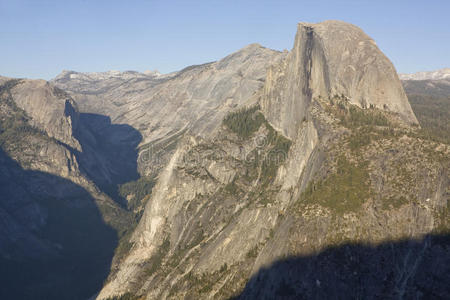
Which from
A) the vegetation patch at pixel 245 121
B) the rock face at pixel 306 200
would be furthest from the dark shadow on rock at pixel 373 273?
the vegetation patch at pixel 245 121

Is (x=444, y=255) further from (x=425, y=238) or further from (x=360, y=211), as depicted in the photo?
(x=360, y=211)

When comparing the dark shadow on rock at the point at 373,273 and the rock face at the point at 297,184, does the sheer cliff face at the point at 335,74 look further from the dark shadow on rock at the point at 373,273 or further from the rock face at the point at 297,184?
the dark shadow on rock at the point at 373,273

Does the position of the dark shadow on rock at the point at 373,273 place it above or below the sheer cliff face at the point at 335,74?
below

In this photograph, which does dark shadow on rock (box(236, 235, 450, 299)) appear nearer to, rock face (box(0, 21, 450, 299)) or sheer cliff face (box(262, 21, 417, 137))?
rock face (box(0, 21, 450, 299))

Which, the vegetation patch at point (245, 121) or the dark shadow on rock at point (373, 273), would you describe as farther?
the vegetation patch at point (245, 121)

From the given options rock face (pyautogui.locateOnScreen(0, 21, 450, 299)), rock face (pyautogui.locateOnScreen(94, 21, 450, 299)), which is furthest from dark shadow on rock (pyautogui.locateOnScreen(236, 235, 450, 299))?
rock face (pyautogui.locateOnScreen(94, 21, 450, 299))

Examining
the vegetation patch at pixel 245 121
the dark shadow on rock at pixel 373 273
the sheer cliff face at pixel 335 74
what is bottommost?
the dark shadow on rock at pixel 373 273

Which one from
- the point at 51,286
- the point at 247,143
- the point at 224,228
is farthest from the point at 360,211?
the point at 51,286

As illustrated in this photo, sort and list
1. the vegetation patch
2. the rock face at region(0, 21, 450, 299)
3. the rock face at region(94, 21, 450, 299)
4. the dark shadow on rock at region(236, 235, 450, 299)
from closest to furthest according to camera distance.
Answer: the dark shadow on rock at region(236, 235, 450, 299)
the rock face at region(0, 21, 450, 299)
the rock face at region(94, 21, 450, 299)
the vegetation patch
